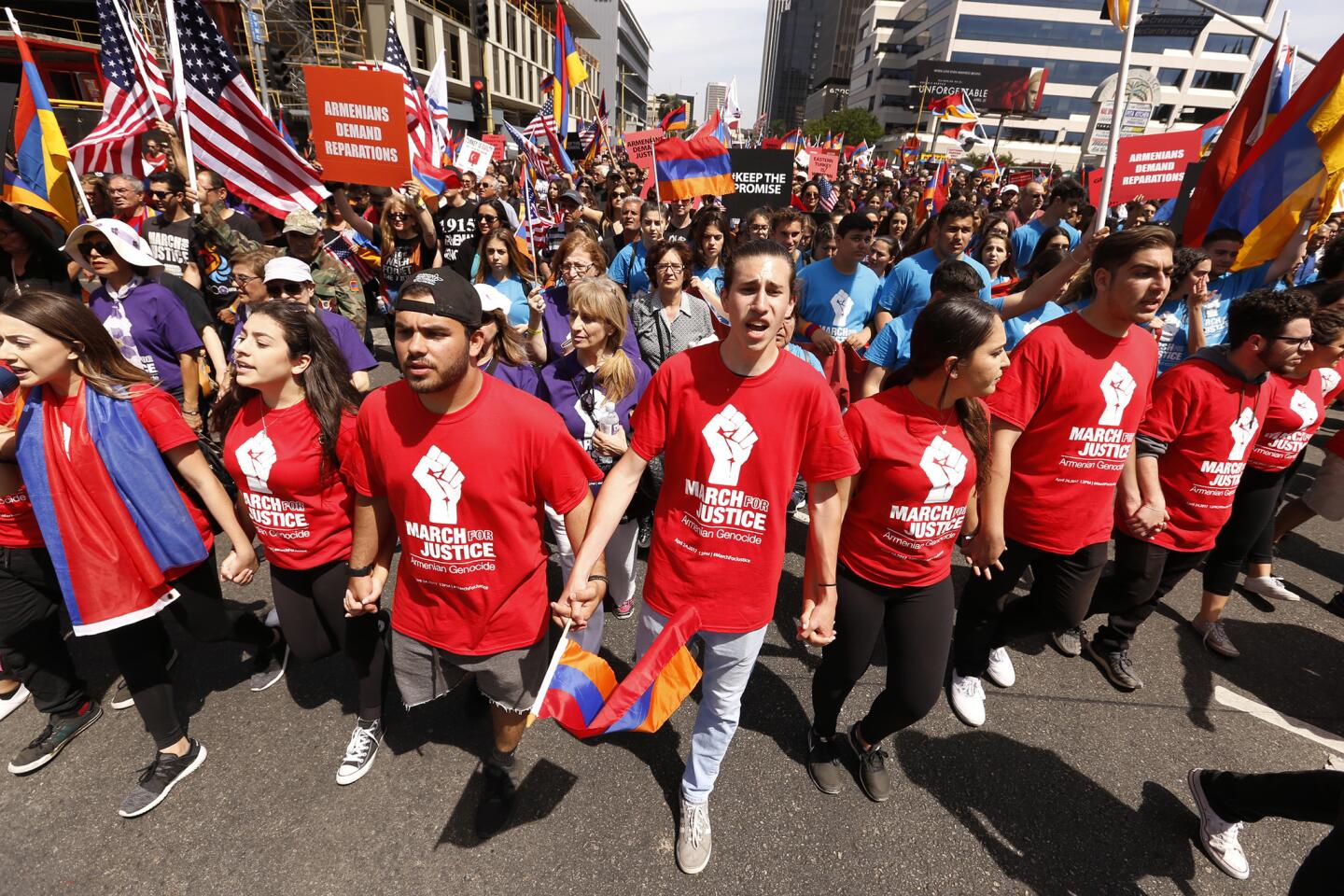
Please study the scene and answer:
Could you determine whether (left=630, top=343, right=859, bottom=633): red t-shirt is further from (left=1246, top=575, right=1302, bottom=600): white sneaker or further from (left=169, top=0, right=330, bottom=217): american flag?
(left=169, top=0, right=330, bottom=217): american flag

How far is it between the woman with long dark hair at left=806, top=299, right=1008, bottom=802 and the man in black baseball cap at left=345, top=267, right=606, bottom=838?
108cm

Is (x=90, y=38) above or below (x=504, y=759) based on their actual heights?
above

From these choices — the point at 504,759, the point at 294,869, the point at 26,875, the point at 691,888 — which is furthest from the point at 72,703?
the point at 691,888

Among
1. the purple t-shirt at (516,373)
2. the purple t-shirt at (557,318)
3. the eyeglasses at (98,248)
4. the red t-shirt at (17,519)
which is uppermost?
the eyeglasses at (98,248)

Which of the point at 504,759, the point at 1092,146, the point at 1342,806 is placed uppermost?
the point at 1092,146

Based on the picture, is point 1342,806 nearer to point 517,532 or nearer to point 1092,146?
point 517,532

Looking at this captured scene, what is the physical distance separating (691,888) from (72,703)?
9.70ft

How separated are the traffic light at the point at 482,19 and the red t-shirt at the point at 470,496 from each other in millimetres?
40968

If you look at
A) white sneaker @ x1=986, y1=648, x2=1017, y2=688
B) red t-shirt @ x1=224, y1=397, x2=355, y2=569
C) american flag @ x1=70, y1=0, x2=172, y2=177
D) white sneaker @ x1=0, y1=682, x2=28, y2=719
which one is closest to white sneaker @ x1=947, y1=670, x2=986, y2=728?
white sneaker @ x1=986, y1=648, x2=1017, y2=688

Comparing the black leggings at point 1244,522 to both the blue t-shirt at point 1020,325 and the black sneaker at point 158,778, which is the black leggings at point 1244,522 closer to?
the blue t-shirt at point 1020,325

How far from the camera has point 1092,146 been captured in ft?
56.4

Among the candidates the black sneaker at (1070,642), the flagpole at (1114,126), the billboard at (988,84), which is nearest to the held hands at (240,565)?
the black sneaker at (1070,642)

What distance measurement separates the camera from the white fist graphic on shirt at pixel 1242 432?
295 cm

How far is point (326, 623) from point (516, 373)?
59.8 inches
